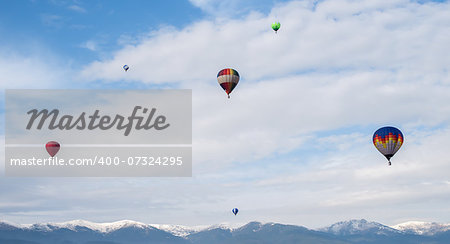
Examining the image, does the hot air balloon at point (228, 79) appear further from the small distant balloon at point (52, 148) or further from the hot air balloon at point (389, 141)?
the small distant balloon at point (52, 148)

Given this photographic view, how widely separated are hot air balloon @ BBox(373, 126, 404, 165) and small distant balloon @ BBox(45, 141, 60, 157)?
75131 mm

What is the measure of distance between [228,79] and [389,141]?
35.1 meters

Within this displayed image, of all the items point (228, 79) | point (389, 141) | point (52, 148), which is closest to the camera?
point (389, 141)

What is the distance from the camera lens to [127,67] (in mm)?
149125

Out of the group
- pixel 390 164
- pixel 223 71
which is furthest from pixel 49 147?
pixel 390 164

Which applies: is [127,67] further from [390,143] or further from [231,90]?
[390,143]

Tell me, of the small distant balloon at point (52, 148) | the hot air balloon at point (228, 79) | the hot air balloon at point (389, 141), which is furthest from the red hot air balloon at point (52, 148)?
the hot air balloon at point (389, 141)

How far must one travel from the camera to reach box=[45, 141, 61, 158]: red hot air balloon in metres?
122

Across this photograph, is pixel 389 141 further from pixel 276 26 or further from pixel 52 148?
pixel 52 148

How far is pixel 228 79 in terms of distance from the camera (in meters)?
106

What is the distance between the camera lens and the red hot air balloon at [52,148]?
4813 inches

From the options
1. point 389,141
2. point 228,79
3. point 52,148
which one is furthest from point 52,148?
point 389,141

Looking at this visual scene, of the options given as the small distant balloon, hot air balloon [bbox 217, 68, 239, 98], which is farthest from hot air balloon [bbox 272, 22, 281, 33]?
the small distant balloon

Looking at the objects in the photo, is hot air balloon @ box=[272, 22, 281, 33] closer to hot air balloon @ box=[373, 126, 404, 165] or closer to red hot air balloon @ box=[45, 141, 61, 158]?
hot air balloon @ box=[373, 126, 404, 165]
